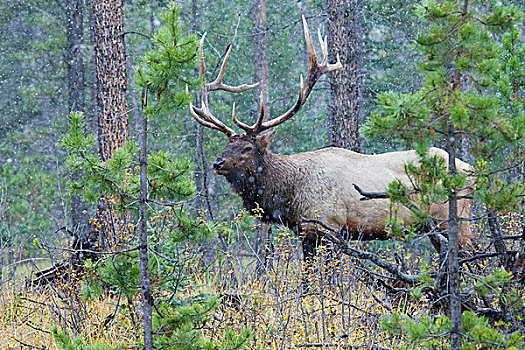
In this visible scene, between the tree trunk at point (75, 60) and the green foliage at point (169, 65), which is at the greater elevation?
the tree trunk at point (75, 60)

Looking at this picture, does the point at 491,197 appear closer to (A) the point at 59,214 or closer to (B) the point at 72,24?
(B) the point at 72,24

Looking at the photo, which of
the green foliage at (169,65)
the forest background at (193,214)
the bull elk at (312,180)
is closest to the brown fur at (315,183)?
the bull elk at (312,180)

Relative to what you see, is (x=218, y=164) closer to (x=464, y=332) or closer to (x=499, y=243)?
(x=499, y=243)

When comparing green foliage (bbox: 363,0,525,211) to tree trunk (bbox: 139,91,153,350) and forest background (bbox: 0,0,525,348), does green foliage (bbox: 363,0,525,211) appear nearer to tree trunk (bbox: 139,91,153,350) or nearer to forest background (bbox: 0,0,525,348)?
forest background (bbox: 0,0,525,348)

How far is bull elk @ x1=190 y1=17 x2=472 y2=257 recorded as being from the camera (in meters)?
7.69

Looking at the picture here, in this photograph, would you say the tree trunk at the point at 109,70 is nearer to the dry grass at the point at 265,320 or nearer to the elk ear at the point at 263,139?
the elk ear at the point at 263,139

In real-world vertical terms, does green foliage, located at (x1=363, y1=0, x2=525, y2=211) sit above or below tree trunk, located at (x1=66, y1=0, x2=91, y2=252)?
below

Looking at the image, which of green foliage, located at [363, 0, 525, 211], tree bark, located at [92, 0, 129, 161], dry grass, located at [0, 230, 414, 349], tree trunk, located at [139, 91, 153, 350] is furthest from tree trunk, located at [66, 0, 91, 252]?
green foliage, located at [363, 0, 525, 211]

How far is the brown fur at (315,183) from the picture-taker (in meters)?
7.70

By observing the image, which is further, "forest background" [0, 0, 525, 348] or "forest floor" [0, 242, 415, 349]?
"forest floor" [0, 242, 415, 349]

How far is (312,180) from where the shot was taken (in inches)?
309

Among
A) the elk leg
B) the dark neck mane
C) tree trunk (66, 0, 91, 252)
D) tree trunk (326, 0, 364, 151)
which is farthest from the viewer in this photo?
tree trunk (66, 0, 91, 252)

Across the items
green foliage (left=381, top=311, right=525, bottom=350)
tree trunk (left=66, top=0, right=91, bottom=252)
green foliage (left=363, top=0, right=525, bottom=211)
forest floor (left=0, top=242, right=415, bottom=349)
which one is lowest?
forest floor (left=0, top=242, right=415, bottom=349)

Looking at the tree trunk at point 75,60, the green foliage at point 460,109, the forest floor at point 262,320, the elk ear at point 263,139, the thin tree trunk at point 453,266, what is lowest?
the forest floor at point 262,320
